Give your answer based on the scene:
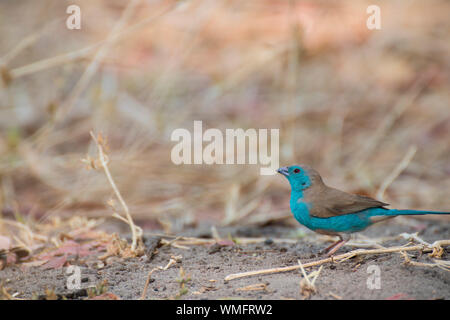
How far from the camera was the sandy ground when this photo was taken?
2.28 metres

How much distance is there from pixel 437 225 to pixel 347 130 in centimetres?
247

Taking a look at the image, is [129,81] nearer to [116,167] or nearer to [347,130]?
[116,167]

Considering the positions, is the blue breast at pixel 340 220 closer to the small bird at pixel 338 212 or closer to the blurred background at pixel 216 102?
the small bird at pixel 338 212

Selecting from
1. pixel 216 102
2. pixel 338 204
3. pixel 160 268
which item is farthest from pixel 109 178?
pixel 216 102

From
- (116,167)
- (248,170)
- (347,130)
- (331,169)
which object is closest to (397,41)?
(347,130)

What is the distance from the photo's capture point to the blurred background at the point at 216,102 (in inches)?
183

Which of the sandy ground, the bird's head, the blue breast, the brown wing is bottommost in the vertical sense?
the sandy ground

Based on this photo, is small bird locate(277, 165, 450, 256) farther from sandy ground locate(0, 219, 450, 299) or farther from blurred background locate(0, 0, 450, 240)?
blurred background locate(0, 0, 450, 240)

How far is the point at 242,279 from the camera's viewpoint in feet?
8.30

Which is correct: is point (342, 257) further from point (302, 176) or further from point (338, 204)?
point (302, 176)

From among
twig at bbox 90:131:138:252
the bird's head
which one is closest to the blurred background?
twig at bbox 90:131:138:252

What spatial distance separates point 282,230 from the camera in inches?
164

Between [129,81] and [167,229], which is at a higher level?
[129,81]

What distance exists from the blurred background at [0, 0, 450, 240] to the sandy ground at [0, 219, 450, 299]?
944 mm
